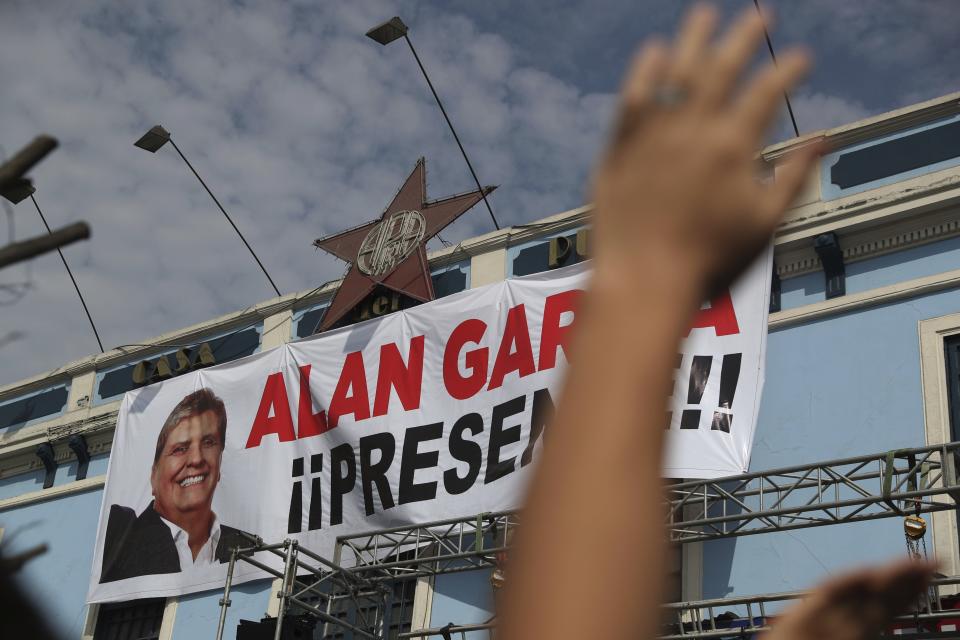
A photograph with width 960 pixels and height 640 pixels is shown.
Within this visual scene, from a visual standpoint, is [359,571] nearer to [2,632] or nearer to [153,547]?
[153,547]

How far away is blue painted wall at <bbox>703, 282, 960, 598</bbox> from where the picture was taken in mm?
10961

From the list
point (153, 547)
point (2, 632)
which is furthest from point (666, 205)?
point (153, 547)

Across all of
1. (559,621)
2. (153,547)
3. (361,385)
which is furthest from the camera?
(153,547)

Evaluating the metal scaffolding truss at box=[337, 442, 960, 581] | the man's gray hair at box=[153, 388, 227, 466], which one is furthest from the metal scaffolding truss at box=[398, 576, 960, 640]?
the man's gray hair at box=[153, 388, 227, 466]

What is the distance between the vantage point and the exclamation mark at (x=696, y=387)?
437 inches

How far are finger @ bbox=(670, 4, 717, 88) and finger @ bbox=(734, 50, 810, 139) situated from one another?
0.22ft

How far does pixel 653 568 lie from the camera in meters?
1.29

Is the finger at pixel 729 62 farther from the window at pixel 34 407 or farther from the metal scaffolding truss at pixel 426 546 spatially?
the window at pixel 34 407

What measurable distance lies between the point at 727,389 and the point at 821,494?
126cm

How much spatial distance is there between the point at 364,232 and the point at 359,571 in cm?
515

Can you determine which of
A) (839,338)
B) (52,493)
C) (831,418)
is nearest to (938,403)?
(831,418)

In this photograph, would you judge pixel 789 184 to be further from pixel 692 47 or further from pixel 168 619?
pixel 168 619

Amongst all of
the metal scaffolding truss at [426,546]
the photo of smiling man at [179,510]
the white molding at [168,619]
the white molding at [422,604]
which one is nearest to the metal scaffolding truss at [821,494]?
the metal scaffolding truss at [426,546]

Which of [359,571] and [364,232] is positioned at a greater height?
[364,232]
